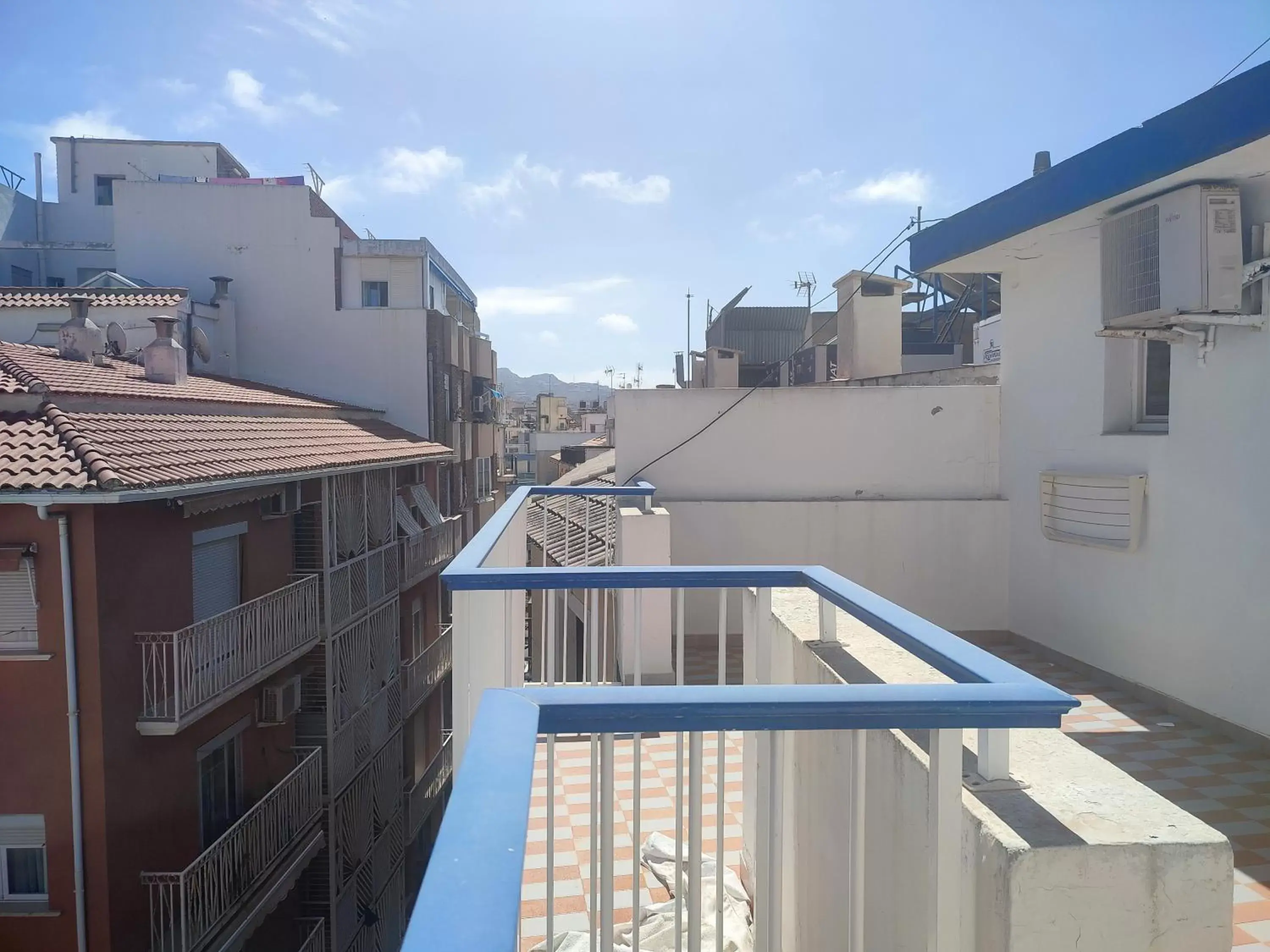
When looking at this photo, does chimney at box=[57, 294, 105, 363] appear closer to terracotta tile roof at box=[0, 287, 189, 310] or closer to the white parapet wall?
terracotta tile roof at box=[0, 287, 189, 310]

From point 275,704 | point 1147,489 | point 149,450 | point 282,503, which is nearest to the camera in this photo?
point 1147,489

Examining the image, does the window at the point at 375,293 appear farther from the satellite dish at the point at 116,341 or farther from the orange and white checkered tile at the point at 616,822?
the orange and white checkered tile at the point at 616,822

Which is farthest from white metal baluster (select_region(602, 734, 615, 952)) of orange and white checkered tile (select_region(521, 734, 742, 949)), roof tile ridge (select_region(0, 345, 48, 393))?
roof tile ridge (select_region(0, 345, 48, 393))

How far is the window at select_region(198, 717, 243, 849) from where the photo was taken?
929cm

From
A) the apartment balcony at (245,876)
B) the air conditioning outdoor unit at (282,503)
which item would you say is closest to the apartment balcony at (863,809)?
the apartment balcony at (245,876)

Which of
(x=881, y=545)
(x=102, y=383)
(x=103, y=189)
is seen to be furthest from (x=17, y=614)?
(x=103, y=189)

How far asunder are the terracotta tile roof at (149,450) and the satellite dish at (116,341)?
2.52m

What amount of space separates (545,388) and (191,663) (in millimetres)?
142541

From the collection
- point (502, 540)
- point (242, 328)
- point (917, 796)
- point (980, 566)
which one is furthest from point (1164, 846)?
point (242, 328)

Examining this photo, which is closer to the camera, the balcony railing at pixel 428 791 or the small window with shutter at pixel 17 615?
the small window with shutter at pixel 17 615

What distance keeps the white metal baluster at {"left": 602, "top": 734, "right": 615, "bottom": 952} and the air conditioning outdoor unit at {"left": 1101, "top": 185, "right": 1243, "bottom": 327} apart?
4572 millimetres

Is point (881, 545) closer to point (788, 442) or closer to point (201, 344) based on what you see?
point (788, 442)

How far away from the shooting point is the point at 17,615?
7.50 m

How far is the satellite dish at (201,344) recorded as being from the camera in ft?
48.3
